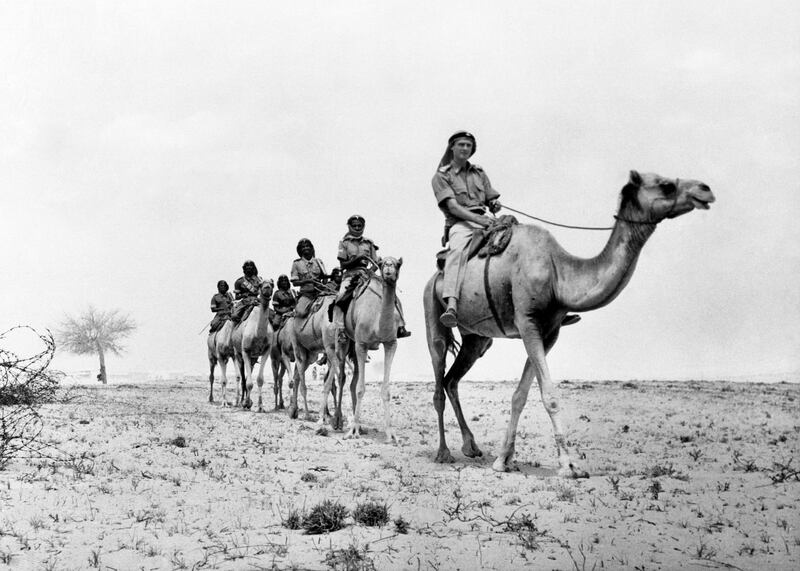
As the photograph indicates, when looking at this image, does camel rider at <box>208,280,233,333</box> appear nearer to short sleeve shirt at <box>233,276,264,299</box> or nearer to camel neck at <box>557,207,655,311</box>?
short sleeve shirt at <box>233,276,264,299</box>

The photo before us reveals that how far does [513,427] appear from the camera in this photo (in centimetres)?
936

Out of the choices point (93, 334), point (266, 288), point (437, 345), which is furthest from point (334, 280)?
point (93, 334)

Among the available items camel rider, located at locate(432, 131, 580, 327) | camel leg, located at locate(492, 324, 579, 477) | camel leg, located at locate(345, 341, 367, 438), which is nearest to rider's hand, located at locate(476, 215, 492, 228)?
camel rider, located at locate(432, 131, 580, 327)

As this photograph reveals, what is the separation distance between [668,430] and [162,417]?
10.6m

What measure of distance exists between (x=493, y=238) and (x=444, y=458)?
10.5ft

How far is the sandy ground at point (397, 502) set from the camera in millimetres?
5387

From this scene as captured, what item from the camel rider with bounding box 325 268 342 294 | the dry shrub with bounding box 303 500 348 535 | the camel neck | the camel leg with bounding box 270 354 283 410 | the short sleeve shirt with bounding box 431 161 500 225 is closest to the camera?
the dry shrub with bounding box 303 500 348 535

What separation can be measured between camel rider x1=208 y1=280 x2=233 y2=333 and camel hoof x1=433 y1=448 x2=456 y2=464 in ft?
57.2

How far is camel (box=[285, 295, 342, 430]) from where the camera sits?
15.8 m

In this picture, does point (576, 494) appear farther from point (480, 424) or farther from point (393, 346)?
point (480, 424)

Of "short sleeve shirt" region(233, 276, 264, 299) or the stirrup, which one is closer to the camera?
the stirrup

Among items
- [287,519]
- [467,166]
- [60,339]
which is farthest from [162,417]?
[60,339]

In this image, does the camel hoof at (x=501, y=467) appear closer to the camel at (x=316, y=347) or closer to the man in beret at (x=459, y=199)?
the man in beret at (x=459, y=199)

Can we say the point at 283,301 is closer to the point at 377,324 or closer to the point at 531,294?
the point at 377,324
